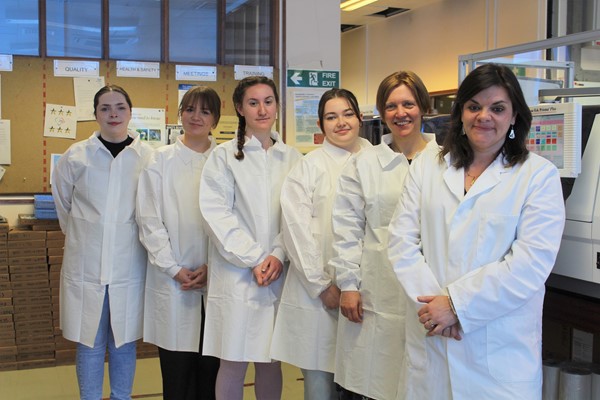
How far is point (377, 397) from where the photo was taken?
2240mm

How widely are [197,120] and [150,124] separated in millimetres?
1527

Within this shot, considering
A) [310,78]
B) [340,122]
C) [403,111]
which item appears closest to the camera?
[403,111]

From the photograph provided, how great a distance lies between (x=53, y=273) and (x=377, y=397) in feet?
8.08

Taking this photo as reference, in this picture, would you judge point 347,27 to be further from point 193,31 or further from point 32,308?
point 32,308

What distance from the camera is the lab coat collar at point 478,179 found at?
178cm

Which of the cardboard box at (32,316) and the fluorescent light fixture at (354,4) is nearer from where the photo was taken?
the cardboard box at (32,316)

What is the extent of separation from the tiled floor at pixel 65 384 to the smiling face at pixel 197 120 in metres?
1.51

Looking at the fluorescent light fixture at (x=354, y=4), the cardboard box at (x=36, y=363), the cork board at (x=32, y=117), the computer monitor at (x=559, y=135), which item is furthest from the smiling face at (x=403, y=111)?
the fluorescent light fixture at (x=354, y=4)

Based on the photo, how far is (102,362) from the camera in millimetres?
2861

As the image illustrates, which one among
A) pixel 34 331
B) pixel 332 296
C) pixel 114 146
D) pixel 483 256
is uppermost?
pixel 114 146

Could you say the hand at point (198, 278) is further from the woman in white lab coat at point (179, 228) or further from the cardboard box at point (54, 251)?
the cardboard box at point (54, 251)

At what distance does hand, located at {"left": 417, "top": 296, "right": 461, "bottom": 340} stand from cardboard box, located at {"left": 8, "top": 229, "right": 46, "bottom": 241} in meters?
2.82

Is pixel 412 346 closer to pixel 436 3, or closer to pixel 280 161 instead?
pixel 280 161

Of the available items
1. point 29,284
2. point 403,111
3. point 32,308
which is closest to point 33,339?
point 32,308
